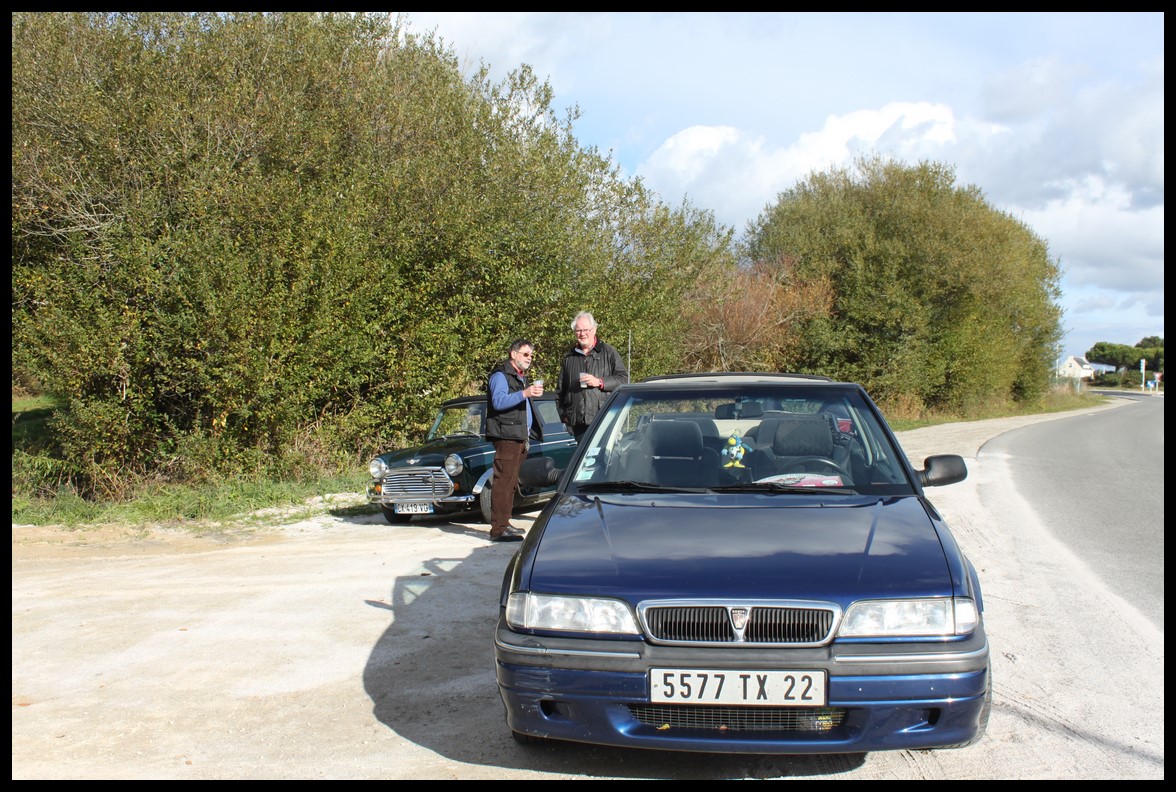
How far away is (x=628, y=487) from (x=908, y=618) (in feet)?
5.17

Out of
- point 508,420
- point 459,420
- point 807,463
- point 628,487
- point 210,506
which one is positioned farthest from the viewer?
point 459,420

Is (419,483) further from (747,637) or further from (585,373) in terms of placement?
(747,637)

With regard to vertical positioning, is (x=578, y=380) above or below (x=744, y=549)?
above

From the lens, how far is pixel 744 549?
376cm

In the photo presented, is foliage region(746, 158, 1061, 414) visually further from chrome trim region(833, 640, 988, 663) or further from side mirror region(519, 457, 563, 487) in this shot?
chrome trim region(833, 640, 988, 663)

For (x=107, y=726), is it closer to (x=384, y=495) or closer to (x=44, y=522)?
(x=384, y=495)

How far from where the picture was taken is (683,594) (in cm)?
348

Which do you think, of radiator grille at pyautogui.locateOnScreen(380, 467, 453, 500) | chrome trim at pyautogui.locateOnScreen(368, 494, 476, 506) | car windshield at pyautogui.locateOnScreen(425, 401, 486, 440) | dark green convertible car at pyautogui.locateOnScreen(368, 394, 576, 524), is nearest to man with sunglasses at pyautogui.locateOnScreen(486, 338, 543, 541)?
dark green convertible car at pyautogui.locateOnScreen(368, 394, 576, 524)

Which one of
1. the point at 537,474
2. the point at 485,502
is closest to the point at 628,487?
the point at 537,474

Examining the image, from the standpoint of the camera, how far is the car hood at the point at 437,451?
10727 mm

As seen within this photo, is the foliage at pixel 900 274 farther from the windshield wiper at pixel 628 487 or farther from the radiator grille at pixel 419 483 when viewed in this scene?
the windshield wiper at pixel 628 487

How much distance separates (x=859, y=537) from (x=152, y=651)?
396 cm

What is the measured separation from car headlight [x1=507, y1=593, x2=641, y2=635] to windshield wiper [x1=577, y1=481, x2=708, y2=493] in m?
1.13

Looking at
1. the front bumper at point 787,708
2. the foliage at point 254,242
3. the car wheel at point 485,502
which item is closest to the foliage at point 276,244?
the foliage at point 254,242
